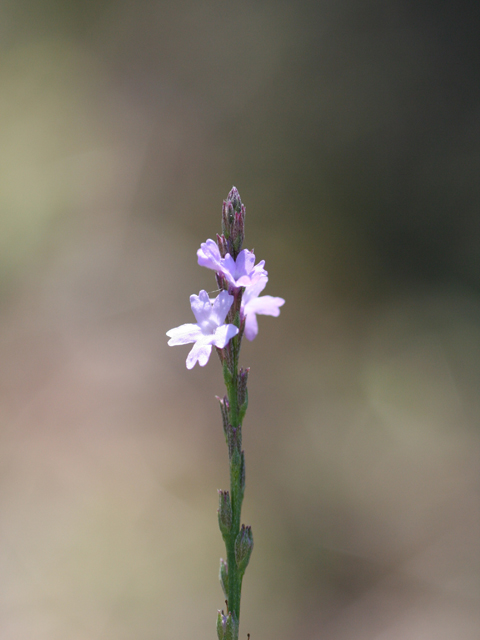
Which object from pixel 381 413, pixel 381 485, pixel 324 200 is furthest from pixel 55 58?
pixel 381 485

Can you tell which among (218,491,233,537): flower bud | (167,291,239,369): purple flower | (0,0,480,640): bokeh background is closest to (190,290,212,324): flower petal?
(167,291,239,369): purple flower

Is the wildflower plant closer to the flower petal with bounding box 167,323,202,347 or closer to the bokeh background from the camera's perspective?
the flower petal with bounding box 167,323,202,347

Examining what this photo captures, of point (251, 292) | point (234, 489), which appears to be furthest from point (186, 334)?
point (234, 489)

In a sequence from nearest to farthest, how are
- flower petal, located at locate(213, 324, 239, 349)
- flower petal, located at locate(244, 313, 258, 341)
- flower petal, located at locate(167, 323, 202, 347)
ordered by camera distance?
flower petal, located at locate(213, 324, 239, 349)
flower petal, located at locate(167, 323, 202, 347)
flower petal, located at locate(244, 313, 258, 341)

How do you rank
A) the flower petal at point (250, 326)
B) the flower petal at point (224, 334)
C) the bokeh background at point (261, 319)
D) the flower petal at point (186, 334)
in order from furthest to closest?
the bokeh background at point (261, 319) < the flower petal at point (250, 326) < the flower petal at point (186, 334) < the flower petal at point (224, 334)

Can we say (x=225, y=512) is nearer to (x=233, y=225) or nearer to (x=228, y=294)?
(x=228, y=294)

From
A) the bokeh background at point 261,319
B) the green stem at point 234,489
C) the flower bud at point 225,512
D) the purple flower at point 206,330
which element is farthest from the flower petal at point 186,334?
the bokeh background at point 261,319

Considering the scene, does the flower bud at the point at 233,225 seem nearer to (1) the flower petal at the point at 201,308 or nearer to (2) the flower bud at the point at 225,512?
(1) the flower petal at the point at 201,308
